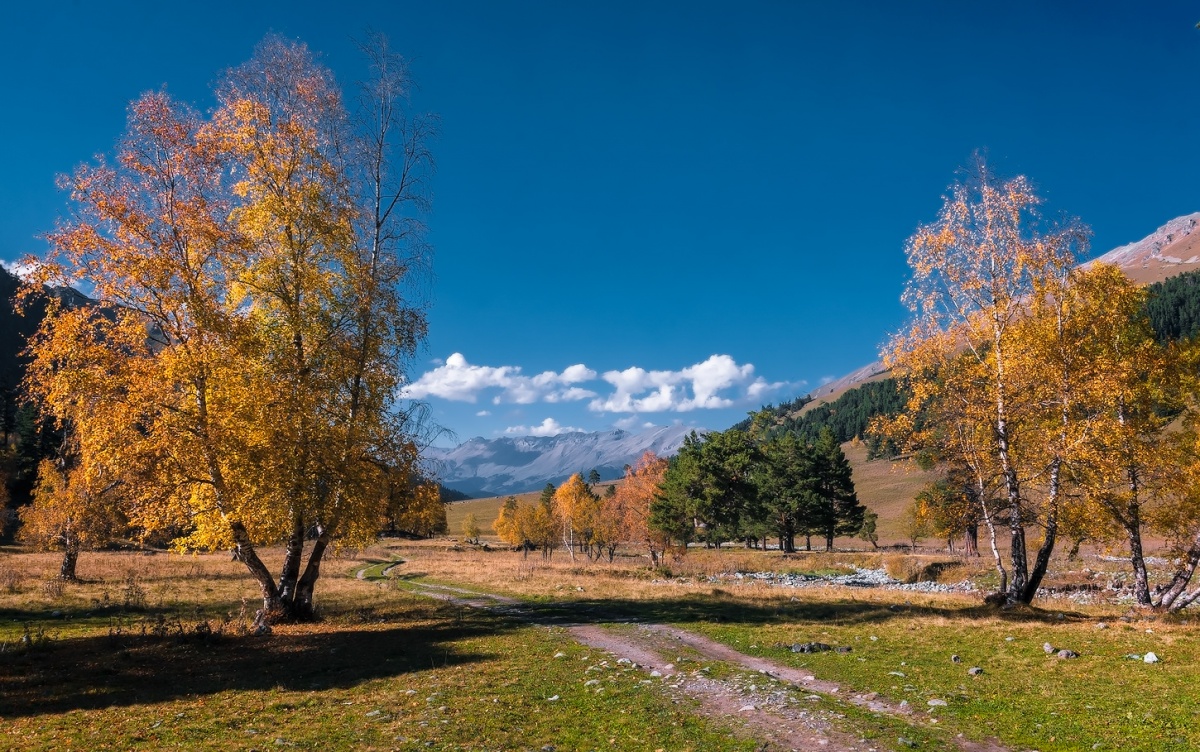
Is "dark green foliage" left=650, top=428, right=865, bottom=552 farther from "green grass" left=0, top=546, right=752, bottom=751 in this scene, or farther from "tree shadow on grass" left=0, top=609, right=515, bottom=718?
"tree shadow on grass" left=0, top=609, right=515, bottom=718

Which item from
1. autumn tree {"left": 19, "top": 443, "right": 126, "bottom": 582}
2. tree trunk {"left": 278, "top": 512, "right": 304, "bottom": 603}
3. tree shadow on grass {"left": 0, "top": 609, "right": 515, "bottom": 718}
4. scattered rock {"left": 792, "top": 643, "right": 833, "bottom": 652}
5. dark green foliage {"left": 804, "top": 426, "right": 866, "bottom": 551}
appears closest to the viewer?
tree shadow on grass {"left": 0, "top": 609, "right": 515, "bottom": 718}

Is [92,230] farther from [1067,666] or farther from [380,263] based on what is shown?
[1067,666]

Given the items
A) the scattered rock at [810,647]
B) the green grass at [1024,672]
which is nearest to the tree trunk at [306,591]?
the green grass at [1024,672]

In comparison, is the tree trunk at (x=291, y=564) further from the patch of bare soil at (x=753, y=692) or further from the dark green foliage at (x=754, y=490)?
the dark green foliage at (x=754, y=490)

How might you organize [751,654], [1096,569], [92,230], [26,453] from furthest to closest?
1. [26,453]
2. [1096,569]
3. [92,230]
4. [751,654]

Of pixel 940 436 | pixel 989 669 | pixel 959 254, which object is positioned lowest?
pixel 989 669

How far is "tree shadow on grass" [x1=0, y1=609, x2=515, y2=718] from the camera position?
13.1 m

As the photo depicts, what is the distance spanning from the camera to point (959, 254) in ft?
83.9

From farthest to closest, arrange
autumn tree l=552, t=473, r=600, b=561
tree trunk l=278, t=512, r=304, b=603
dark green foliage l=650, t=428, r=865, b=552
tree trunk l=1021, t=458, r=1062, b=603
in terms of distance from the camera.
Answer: autumn tree l=552, t=473, r=600, b=561
dark green foliage l=650, t=428, r=865, b=552
tree trunk l=1021, t=458, r=1062, b=603
tree trunk l=278, t=512, r=304, b=603

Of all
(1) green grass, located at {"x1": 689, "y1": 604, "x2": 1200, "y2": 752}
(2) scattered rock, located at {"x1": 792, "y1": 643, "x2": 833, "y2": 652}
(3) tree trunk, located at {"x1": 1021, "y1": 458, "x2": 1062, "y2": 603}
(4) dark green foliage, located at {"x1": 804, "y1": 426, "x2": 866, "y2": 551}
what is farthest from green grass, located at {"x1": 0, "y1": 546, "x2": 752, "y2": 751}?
(4) dark green foliage, located at {"x1": 804, "y1": 426, "x2": 866, "y2": 551}

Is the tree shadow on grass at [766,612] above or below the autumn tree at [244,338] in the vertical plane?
below

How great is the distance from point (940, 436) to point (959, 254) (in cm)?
759

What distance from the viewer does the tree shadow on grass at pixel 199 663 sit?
515 inches

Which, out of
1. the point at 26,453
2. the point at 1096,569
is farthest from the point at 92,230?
the point at 26,453
